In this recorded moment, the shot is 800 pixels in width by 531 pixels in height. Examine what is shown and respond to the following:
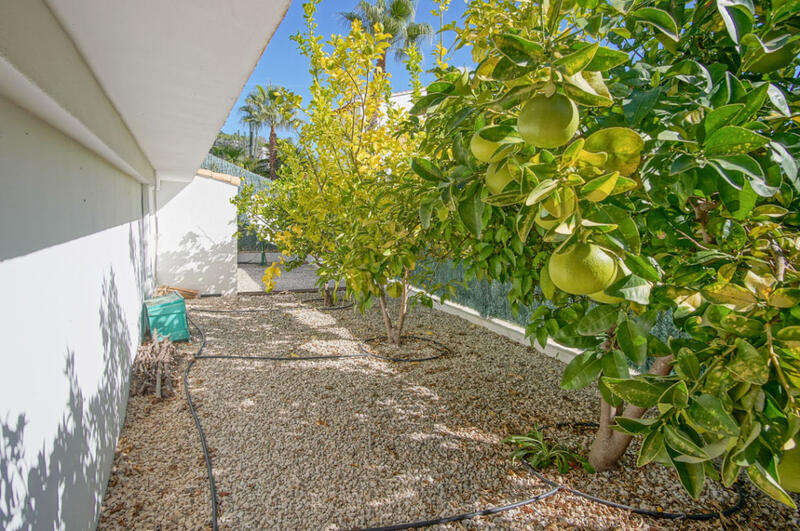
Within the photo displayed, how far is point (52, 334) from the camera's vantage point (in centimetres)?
168

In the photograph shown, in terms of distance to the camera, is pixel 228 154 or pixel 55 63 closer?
pixel 55 63

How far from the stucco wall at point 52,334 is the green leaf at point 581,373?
1.61 m

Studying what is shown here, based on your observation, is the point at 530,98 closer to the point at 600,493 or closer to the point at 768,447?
the point at 768,447

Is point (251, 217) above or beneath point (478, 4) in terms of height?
beneath

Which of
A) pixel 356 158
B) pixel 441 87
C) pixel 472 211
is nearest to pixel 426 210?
pixel 472 211

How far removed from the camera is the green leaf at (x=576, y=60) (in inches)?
21.3

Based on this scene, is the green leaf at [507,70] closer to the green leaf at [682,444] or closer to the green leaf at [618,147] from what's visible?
the green leaf at [618,147]

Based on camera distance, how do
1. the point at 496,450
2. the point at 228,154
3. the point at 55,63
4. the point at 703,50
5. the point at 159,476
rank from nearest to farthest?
the point at 703,50 < the point at 55,63 < the point at 159,476 < the point at 496,450 < the point at 228,154

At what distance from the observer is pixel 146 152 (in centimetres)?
480

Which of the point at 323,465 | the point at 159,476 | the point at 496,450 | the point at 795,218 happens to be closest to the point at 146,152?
the point at 159,476

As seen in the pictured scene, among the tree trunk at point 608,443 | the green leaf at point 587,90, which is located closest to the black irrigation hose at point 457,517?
the tree trunk at point 608,443

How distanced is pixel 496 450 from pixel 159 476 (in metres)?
2.09

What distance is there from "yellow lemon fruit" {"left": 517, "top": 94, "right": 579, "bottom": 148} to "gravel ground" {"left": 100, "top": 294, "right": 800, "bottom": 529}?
204 centimetres

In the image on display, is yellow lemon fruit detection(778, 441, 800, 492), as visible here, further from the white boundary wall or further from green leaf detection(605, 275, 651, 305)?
the white boundary wall
